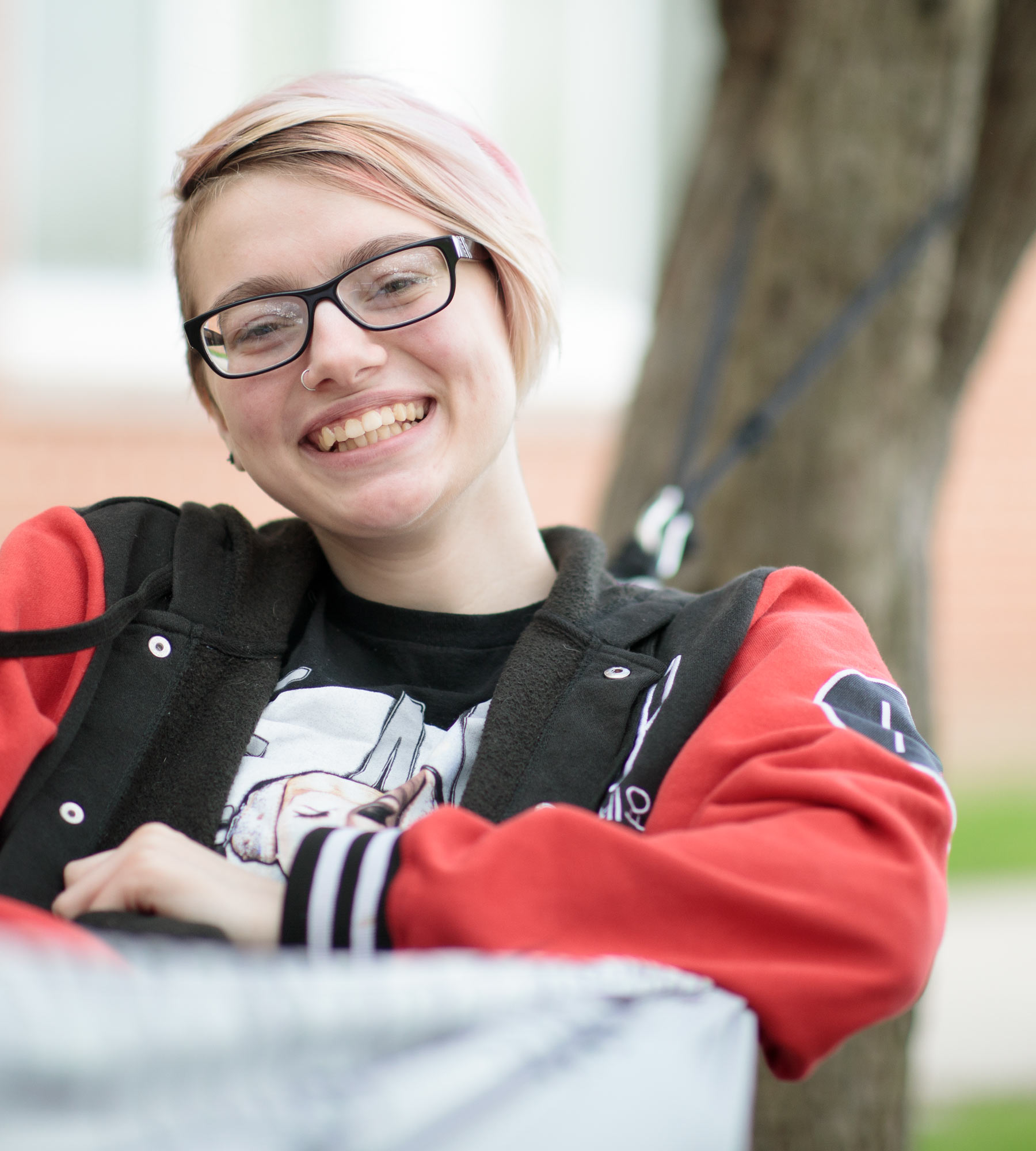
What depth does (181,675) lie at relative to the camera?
1.31 metres

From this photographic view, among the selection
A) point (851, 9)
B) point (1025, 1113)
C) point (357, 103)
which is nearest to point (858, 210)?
point (851, 9)

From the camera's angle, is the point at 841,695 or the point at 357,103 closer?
the point at 841,695

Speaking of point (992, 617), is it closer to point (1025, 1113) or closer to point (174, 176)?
point (1025, 1113)

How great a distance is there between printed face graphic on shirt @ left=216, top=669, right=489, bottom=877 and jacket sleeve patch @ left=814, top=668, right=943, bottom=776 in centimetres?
38

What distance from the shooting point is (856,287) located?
2.07 meters

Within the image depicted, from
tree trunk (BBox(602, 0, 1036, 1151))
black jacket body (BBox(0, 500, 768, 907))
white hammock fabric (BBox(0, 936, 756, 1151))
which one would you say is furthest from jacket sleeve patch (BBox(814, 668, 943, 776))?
tree trunk (BBox(602, 0, 1036, 1151))

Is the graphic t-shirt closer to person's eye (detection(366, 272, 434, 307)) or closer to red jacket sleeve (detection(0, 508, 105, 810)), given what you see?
red jacket sleeve (detection(0, 508, 105, 810))

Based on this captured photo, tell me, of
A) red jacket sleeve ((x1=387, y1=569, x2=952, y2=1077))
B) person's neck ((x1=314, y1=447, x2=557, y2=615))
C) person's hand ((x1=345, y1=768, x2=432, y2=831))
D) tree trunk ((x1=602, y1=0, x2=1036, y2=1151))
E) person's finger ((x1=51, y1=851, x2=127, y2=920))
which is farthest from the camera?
tree trunk ((x1=602, y1=0, x2=1036, y2=1151))

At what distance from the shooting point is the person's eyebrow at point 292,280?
4.31ft

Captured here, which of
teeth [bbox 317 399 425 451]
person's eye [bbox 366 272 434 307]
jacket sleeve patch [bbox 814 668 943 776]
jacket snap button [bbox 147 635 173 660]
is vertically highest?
person's eye [bbox 366 272 434 307]

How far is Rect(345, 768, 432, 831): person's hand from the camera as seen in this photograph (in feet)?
3.83

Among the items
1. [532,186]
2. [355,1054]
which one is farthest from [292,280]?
[532,186]

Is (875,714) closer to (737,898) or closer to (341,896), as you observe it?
(737,898)

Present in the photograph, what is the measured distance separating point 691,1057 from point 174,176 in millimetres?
1189
